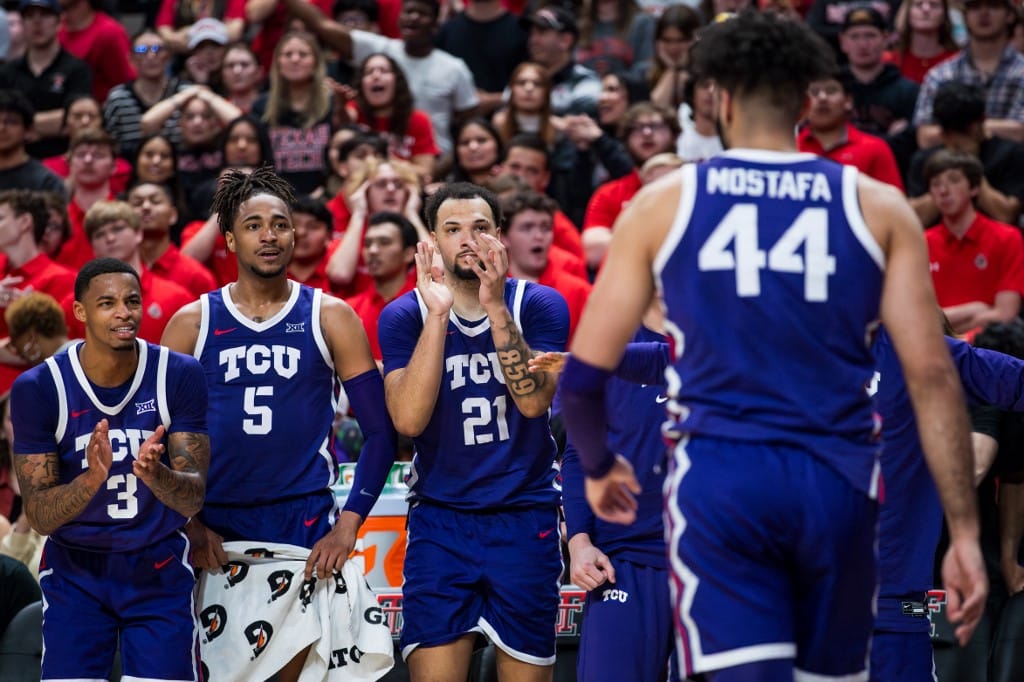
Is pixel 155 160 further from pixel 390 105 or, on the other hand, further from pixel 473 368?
pixel 473 368

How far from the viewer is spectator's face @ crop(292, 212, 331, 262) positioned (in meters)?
9.50

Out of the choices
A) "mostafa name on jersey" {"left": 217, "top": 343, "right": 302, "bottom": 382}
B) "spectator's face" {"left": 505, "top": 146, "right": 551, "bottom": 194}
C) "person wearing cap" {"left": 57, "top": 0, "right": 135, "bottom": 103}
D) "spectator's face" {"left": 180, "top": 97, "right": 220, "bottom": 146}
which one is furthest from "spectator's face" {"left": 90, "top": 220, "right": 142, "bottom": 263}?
"person wearing cap" {"left": 57, "top": 0, "right": 135, "bottom": 103}

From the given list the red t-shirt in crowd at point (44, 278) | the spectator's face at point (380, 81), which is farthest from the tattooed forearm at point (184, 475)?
the spectator's face at point (380, 81)

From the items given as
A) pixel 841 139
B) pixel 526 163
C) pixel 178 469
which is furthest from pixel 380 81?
pixel 178 469

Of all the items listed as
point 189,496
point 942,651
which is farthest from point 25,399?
point 942,651

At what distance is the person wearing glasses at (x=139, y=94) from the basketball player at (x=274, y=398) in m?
6.20

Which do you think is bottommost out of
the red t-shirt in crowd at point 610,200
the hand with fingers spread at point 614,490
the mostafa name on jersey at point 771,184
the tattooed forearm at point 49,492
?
the tattooed forearm at point 49,492

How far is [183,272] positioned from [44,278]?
884 mm

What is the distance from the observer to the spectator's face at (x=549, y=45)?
12297 millimetres

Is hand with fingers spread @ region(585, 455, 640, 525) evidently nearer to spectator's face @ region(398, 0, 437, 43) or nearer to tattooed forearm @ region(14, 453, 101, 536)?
tattooed forearm @ region(14, 453, 101, 536)

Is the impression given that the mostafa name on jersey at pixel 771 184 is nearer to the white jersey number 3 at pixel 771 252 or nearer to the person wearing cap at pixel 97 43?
the white jersey number 3 at pixel 771 252

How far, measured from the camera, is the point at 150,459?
212 inches

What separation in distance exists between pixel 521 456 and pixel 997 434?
232 cm

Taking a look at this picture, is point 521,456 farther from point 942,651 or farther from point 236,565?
point 942,651
